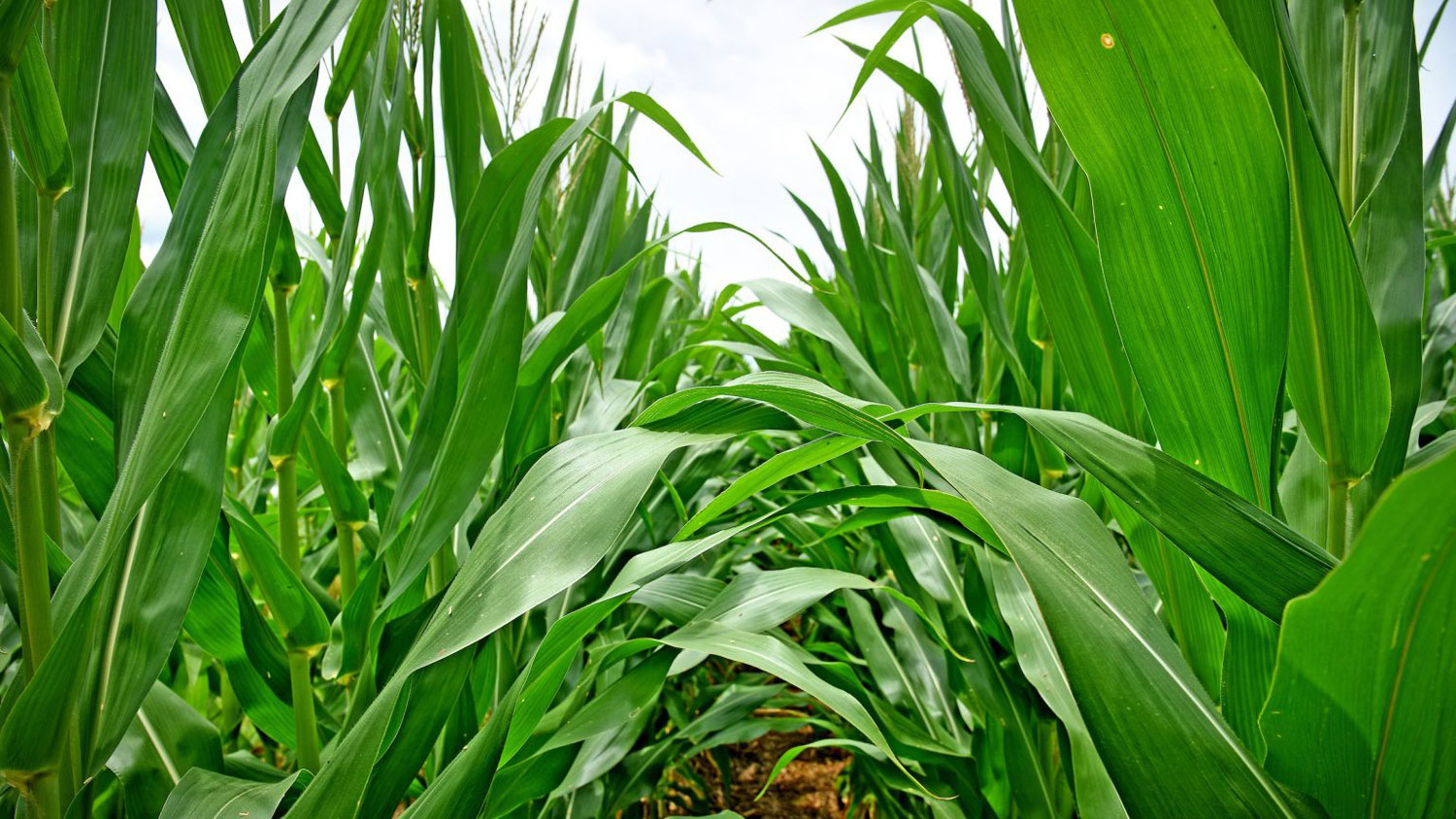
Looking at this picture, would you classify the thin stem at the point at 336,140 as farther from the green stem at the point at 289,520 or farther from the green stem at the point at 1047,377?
the green stem at the point at 1047,377

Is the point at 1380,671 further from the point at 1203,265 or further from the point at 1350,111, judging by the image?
the point at 1350,111

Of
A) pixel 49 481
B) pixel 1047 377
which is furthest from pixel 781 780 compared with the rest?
pixel 49 481

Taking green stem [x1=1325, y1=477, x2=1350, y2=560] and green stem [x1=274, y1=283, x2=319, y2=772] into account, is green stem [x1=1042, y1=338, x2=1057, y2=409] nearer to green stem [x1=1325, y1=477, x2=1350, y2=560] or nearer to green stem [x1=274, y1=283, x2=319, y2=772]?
green stem [x1=1325, y1=477, x2=1350, y2=560]

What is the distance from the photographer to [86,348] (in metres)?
0.38

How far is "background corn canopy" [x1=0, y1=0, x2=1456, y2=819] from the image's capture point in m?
0.27

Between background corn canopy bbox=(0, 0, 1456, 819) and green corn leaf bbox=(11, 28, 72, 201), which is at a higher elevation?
green corn leaf bbox=(11, 28, 72, 201)

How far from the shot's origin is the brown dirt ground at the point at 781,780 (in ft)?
3.71

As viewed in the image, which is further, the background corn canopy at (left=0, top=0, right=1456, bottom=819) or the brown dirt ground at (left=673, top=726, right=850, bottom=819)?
the brown dirt ground at (left=673, top=726, right=850, bottom=819)

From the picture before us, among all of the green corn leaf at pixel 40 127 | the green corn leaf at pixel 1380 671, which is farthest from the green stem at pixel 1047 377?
the green corn leaf at pixel 40 127

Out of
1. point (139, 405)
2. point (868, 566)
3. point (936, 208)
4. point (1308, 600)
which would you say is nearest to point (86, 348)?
point (139, 405)

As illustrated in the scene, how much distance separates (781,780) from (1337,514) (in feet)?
3.53

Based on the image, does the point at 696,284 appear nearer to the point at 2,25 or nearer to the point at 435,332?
the point at 435,332

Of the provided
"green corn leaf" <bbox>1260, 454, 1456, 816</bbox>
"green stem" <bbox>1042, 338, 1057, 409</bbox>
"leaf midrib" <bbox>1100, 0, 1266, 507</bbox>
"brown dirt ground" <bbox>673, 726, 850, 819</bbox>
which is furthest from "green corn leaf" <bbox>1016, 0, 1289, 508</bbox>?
"brown dirt ground" <bbox>673, 726, 850, 819</bbox>

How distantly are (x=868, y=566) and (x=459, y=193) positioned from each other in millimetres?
645
